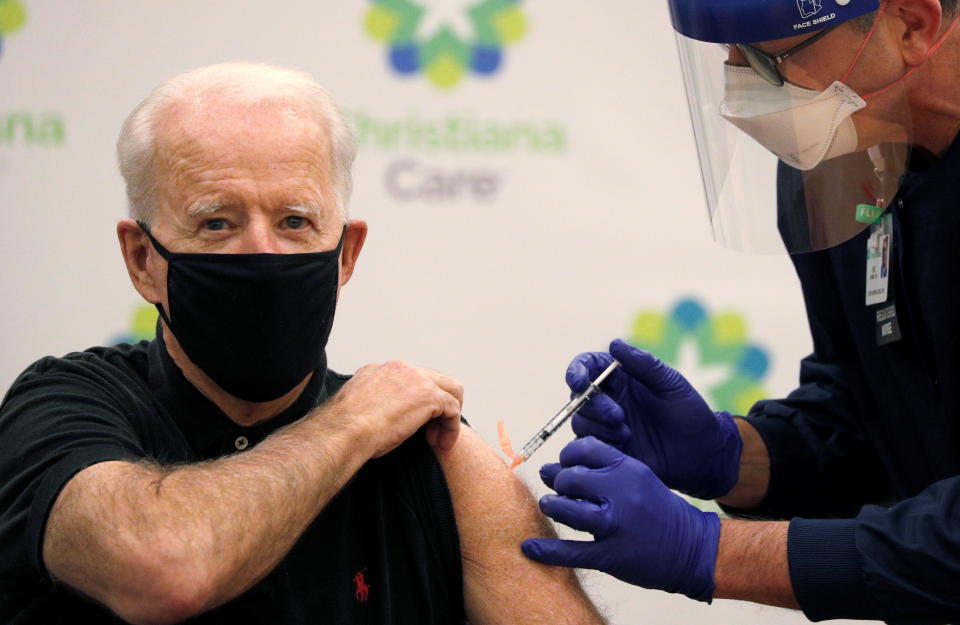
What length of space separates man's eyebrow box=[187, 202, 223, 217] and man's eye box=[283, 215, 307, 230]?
0.10 metres

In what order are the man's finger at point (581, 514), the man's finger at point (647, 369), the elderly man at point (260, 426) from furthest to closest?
1. the man's finger at point (647, 369)
2. the man's finger at point (581, 514)
3. the elderly man at point (260, 426)

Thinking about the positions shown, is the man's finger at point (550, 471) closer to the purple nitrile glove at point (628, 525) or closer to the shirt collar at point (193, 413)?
the purple nitrile glove at point (628, 525)

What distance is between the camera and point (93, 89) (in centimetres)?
222

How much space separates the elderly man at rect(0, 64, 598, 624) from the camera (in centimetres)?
125

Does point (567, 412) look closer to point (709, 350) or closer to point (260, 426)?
point (260, 426)

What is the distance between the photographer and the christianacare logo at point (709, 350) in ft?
7.78

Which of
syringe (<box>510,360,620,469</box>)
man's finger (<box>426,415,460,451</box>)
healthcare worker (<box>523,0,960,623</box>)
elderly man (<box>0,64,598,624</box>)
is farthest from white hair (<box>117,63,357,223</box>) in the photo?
healthcare worker (<box>523,0,960,623</box>)

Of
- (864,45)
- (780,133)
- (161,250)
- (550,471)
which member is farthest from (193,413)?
(864,45)

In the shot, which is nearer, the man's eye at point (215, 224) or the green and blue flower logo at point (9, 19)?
the man's eye at point (215, 224)

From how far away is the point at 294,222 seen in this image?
1.47m

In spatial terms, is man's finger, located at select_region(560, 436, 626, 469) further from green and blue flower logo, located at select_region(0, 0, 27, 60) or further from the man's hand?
green and blue flower logo, located at select_region(0, 0, 27, 60)

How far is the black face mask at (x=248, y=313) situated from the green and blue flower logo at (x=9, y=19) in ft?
3.35

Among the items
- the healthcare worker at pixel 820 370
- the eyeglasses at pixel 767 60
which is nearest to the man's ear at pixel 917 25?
the healthcare worker at pixel 820 370

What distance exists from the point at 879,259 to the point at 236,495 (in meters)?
1.21
